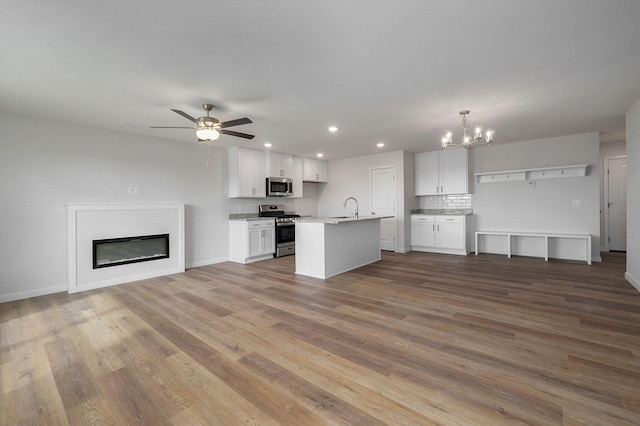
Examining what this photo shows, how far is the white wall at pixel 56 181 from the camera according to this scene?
3908mm

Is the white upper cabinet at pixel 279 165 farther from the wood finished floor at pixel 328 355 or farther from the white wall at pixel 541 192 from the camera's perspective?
the white wall at pixel 541 192

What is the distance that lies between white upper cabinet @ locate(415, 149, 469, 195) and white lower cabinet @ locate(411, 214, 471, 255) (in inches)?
27.3

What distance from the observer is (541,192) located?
20.0 feet

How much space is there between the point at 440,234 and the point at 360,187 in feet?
7.62

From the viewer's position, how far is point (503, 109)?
3.95 metres

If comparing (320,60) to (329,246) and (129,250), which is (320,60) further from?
(129,250)

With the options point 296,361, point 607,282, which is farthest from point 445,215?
point 296,361


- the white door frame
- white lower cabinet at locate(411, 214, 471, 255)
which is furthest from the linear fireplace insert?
the white door frame

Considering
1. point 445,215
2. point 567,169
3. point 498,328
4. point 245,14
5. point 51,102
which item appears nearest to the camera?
point 245,14

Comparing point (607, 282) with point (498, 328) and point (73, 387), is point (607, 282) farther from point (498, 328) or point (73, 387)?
point (73, 387)

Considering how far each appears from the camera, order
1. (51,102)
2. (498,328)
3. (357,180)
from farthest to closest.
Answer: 1. (357,180)
2. (51,102)
3. (498,328)

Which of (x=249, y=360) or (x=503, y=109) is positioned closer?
(x=249, y=360)

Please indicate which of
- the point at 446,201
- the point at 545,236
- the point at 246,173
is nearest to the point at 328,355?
the point at 246,173

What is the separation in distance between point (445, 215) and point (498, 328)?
4.27 m
